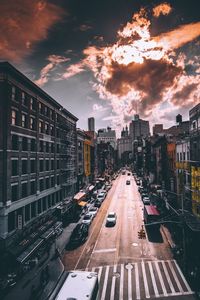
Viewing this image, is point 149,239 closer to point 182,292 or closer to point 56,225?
point 182,292

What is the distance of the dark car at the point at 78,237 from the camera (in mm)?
31694

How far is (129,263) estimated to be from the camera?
26016mm

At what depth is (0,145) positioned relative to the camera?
2845cm

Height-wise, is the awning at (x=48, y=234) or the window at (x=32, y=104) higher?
the window at (x=32, y=104)

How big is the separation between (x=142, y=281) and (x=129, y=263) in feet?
13.1

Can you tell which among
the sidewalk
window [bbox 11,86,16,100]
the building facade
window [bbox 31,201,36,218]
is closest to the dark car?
the sidewalk

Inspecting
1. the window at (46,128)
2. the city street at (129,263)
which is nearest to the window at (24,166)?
the window at (46,128)

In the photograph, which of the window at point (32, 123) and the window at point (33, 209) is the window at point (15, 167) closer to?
the window at point (33, 209)

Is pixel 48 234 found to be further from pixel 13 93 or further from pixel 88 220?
pixel 13 93

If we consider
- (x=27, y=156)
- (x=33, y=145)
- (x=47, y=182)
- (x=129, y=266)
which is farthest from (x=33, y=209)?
(x=129, y=266)

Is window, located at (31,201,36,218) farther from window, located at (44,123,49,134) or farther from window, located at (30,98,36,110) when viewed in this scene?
window, located at (30,98,36,110)

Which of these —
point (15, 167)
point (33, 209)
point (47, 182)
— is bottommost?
point (33, 209)

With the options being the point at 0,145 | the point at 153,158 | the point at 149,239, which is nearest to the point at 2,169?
the point at 0,145

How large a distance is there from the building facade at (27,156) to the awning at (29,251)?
2.27 metres
